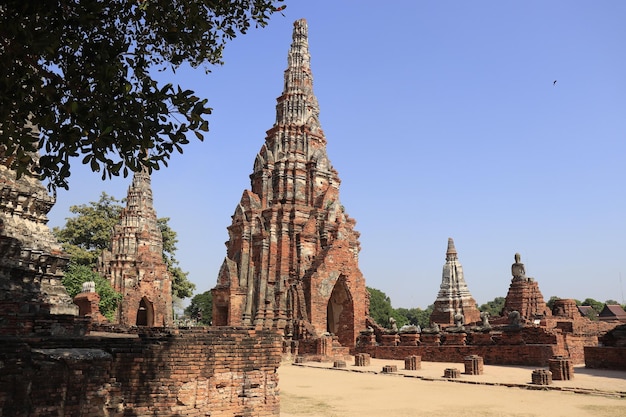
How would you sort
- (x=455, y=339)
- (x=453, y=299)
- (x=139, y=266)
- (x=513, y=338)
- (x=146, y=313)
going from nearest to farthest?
(x=513, y=338), (x=455, y=339), (x=453, y=299), (x=139, y=266), (x=146, y=313)

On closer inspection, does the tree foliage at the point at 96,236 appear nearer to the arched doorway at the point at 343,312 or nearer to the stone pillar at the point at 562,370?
the arched doorway at the point at 343,312

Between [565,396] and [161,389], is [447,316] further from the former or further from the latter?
[161,389]

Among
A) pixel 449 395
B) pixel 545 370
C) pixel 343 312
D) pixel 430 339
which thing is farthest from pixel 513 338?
pixel 343 312

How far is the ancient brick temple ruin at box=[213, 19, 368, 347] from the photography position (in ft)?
73.3

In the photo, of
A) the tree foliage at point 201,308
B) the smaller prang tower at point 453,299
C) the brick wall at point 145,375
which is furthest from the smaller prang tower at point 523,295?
the tree foliage at point 201,308

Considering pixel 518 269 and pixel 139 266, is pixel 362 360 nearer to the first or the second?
pixel 518 269

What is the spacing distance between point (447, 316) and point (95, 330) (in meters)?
23.1

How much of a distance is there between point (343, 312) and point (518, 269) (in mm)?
10519

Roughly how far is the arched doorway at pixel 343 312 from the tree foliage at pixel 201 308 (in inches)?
1388

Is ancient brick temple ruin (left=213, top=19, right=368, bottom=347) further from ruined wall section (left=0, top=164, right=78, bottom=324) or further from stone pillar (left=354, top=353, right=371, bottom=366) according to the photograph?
ruined wall section (left=0, top=164, right=78, bottom=324)

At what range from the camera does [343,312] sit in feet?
77.8

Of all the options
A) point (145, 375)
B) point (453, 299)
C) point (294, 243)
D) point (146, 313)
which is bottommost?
point (145, 375)

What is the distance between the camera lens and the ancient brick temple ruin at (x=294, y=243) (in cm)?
2234

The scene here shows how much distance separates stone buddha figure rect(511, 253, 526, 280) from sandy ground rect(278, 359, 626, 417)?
1346 cm
